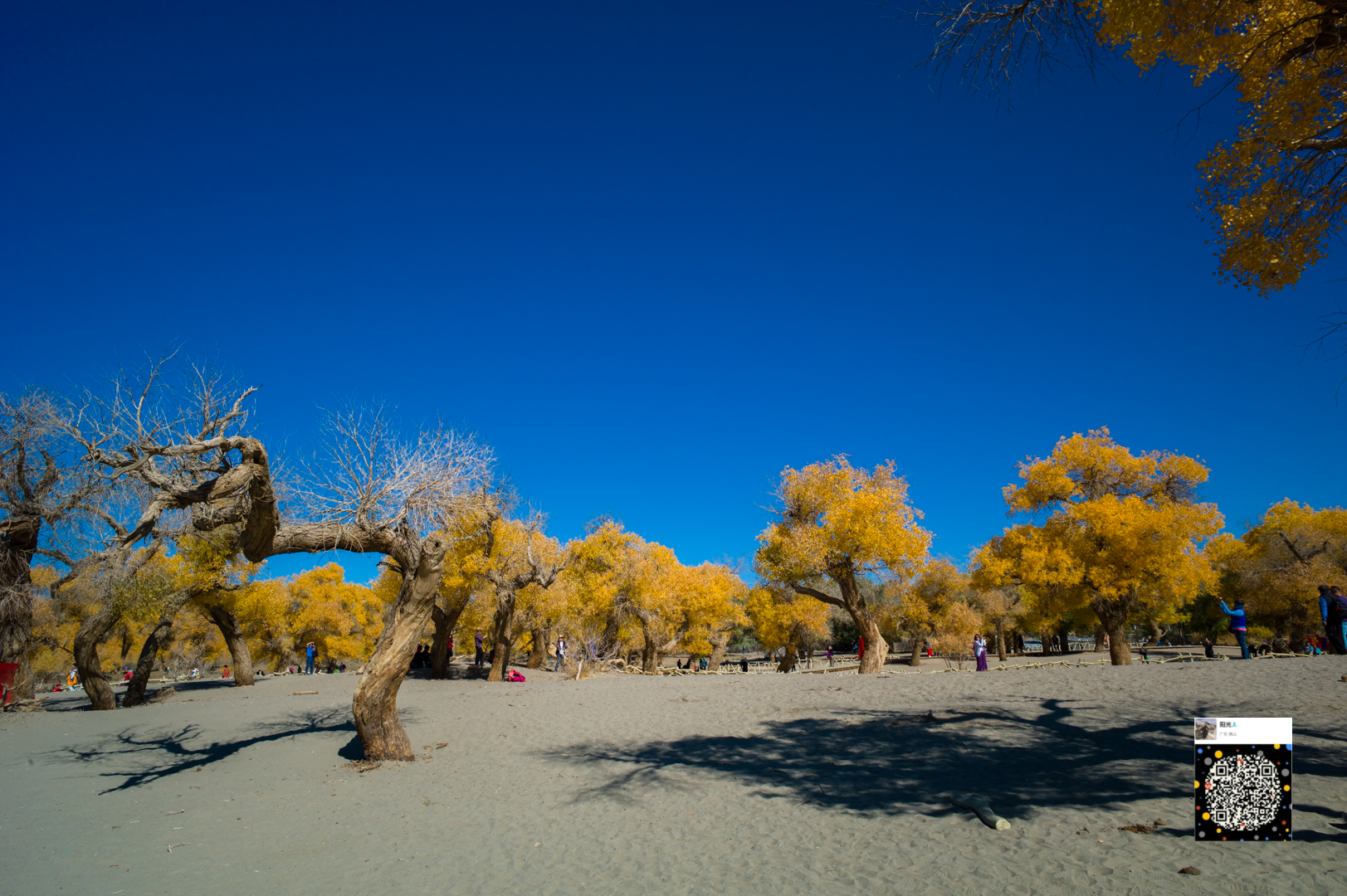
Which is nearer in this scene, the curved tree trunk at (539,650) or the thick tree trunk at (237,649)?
the thick tree trunk at (237,649)

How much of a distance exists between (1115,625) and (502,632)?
20.9 meters

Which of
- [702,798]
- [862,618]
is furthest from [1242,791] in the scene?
[862,618]

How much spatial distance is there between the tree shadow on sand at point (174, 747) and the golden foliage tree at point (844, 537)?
12.0m

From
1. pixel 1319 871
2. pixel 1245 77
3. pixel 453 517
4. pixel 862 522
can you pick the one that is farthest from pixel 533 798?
pixel 862 522

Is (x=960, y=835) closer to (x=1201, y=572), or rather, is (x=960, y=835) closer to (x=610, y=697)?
(x=610, y=697)

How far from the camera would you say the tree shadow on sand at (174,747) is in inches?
400

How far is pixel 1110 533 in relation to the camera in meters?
18.6

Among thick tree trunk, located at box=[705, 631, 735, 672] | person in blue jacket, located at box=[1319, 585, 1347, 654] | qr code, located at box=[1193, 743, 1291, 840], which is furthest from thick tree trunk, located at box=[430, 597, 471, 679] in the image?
person in blue jacket, located at box=[1319, 585, 1347, 654]

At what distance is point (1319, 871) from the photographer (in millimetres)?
4176

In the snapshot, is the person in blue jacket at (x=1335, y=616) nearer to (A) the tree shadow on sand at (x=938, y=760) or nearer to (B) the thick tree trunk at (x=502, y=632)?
(A) the tree shadow on sand at (x=938, y=760)

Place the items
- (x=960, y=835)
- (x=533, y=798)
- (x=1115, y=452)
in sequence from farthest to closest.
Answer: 1. (x=1115, y=452)
2. (x=533, y=798)
3. (x=960, y=835)

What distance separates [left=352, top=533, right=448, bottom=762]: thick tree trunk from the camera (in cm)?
980

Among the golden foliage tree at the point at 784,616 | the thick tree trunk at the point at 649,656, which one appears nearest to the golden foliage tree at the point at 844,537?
the golden foliage tree at the point at 784,616

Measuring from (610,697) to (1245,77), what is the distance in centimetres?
1650
